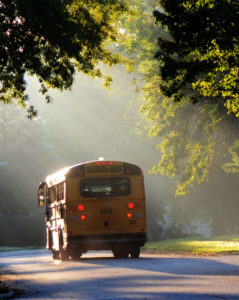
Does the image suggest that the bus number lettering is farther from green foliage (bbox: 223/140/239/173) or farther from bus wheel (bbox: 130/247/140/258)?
green foliage (bbox: 223/140/239/173)

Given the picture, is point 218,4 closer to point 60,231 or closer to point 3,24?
point 3,24

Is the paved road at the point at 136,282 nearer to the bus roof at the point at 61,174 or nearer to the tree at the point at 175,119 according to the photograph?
the bus roof at the point at 61,174

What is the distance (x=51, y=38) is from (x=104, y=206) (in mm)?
7219

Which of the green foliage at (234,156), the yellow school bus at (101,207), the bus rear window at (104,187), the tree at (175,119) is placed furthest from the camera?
the green foliage at (234,156)

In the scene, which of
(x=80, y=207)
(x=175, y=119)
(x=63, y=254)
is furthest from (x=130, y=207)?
(x=175, y=119)

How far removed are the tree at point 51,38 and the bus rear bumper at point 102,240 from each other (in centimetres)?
454

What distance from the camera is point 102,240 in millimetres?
22234

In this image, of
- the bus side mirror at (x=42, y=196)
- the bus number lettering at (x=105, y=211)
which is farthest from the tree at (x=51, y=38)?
the bus side mirror at (x=42, y=196)

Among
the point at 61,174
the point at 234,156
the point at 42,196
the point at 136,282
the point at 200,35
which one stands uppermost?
the point at 234,156

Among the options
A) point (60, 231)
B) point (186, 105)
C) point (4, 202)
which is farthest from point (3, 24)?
point (4, 202)

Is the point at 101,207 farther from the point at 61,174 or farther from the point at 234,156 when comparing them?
the point at 234,156

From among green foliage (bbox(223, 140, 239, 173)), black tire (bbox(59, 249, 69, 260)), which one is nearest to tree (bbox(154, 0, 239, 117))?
black tire (bbox(59, 249, 69, 260))

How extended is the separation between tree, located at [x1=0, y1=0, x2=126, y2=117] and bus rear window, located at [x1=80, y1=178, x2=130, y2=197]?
11.3ft

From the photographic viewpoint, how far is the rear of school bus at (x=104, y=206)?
22.2m
